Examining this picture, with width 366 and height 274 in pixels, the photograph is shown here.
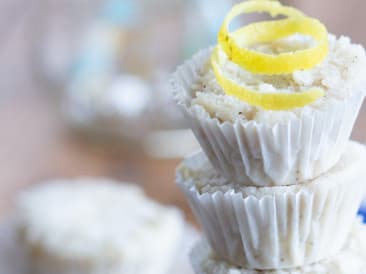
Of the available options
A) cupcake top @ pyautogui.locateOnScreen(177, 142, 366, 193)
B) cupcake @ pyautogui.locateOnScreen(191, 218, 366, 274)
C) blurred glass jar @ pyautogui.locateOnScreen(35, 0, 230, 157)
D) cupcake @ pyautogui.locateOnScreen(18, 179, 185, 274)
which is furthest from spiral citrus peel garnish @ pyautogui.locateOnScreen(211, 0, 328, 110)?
blurred glass jar @ pyautogui.locateOnScreen(35, 0, 230, 157)

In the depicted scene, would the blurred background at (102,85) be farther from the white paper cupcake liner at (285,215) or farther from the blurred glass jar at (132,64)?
the white paper cupcake liner at (285,215)

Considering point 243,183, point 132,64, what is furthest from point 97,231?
point 132,64

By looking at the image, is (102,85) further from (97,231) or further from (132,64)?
(97,231)

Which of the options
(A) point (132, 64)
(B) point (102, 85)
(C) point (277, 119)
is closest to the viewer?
(C) point (277, 119)

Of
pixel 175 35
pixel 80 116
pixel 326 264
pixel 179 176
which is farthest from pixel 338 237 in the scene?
pixel 175 35

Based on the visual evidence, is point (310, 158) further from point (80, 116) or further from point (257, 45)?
point (80, 116)

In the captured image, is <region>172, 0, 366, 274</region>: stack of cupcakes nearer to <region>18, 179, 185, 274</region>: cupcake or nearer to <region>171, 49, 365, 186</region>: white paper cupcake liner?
<region>171, 49, 365, 186</region>: white paper cupcake liner

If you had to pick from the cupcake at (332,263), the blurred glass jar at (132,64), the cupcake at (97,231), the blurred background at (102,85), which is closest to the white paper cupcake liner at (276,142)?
the cupcake at (332,263)
